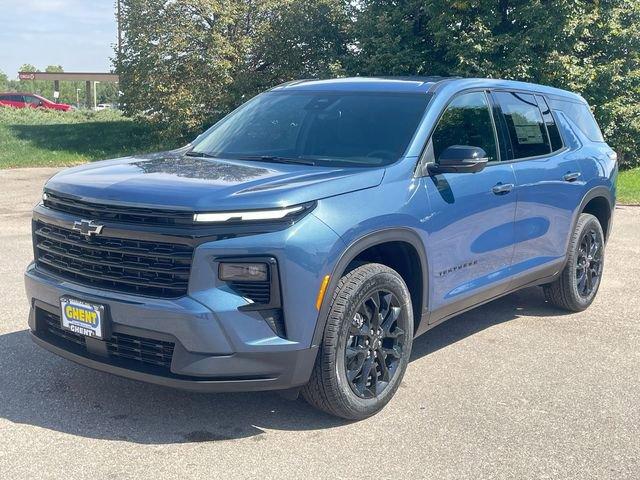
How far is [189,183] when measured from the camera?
3.95 metres

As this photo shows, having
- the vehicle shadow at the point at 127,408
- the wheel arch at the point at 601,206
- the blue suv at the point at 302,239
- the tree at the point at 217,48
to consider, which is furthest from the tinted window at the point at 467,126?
the tree at the point at 217,48

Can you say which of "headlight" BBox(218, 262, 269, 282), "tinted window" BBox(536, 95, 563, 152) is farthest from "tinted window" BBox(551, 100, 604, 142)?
"headlight" BBox(218, 262, 269, 282)

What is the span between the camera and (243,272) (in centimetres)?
369

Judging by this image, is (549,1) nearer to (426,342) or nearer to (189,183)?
(426,342)

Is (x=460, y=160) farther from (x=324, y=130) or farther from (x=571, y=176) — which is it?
(x=571, y=176)

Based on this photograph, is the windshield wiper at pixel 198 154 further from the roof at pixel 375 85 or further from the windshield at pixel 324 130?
the roof at pixel 375 85

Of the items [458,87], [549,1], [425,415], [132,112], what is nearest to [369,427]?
[425,415]

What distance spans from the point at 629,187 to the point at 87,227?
15697 mm

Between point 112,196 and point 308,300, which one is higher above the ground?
point 112,196

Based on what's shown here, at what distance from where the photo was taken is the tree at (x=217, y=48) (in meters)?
22.8

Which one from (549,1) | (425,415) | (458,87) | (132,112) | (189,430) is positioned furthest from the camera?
(132,112)

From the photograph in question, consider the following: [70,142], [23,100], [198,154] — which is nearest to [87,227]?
[198,154]

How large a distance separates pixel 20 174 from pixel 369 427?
16455mm

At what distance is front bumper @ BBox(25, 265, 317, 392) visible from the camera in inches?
144
